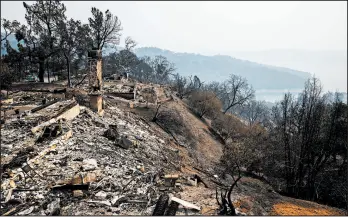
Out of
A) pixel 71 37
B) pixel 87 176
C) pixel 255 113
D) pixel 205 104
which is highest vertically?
pixel 71 37

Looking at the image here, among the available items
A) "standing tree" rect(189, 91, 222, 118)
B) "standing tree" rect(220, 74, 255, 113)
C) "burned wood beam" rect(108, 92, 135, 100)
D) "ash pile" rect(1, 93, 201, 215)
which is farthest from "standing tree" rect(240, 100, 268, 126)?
"ash pile" rect(1, 93, 201, 215)

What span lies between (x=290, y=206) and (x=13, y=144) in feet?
33.9

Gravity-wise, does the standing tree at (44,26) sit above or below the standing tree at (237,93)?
above

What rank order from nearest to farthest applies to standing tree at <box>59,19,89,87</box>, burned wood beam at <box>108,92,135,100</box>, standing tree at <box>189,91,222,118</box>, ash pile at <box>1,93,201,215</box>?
ash pile at <box>1,93,201,215</box> → standing tree at <box>59,19,89,87</box> → burned wood beam at <box>108,92,135,100</box> → standing tree at <box>189,91,222,118</box>

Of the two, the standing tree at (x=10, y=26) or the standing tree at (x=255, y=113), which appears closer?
the standing tree at (x=10, y=26)

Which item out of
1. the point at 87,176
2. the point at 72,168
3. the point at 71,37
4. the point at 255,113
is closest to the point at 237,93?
the point at 255,113

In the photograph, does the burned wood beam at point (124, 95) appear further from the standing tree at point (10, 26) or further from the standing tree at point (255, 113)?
the standing tree at point (255, 113)

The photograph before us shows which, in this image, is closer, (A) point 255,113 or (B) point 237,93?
(B) point 237,93

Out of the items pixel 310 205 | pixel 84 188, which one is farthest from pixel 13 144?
pixel 310 205

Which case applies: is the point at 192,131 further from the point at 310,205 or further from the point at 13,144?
the point at 13,144

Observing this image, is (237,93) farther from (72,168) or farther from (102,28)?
(72,168)

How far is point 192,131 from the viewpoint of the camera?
26375mm

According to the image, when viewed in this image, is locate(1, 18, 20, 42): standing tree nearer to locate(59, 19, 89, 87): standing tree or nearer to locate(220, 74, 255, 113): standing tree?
locate(59, 19, 89, 87): standing tree

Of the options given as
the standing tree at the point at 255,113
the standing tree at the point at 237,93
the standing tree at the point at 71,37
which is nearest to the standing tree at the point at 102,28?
the standing tree at the point at 71,37
